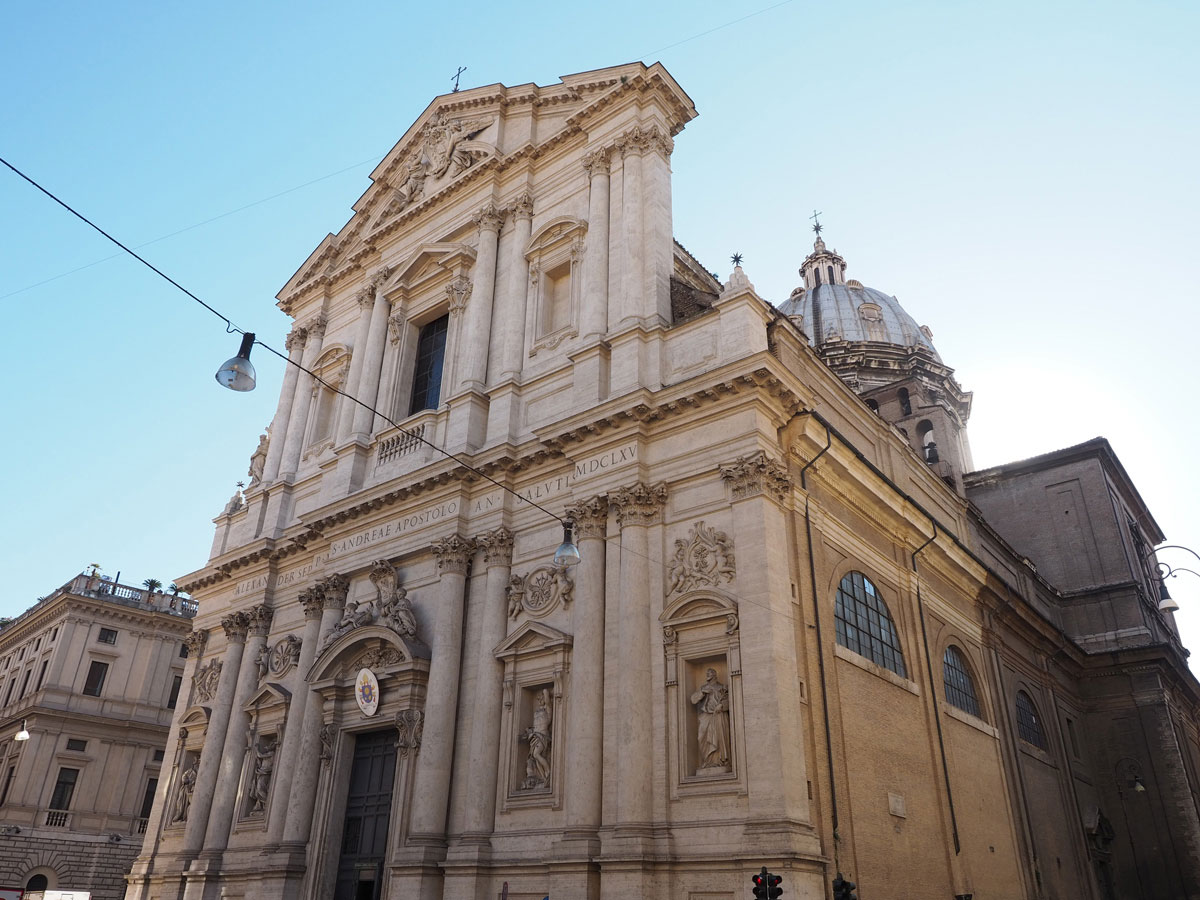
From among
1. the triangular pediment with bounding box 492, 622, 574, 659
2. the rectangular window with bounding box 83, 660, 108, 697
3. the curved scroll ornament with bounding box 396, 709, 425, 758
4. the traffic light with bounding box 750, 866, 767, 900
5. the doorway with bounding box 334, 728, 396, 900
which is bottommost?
the traffic light with bounding box 750, 866, 767, 900

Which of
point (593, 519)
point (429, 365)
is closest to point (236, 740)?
point (429, 365)

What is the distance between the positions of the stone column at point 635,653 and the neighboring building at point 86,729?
88.5ft

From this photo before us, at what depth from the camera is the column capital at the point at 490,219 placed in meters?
22.2

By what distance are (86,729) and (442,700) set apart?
96.5 feet

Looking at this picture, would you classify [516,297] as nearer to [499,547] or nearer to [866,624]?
[499,547]

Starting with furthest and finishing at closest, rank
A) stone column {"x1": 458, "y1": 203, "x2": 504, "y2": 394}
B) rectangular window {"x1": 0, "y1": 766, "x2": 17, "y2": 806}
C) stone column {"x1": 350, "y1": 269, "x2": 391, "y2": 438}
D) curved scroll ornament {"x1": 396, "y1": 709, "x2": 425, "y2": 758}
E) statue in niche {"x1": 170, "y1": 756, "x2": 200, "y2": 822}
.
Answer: rectangular window {"x1": 0, "y1": 766, "x2": 17, "y2": 806} < stone column {"x1": 350, "y1": 269, "x2": 391, "y2": 438} < statue in niche {"x1": 170, "y1": 756, "x2": 200, "y2": 822} < stone column {"x1": 458, "y1": 203, "x2": 504, "y2": 394} < curved scroll ornament {"x1": 396, "y1": 709, "x2": 425, "y2": 758}

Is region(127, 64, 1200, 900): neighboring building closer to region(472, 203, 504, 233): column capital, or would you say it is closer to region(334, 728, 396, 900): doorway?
region(334, 728, 396, 900): doorway

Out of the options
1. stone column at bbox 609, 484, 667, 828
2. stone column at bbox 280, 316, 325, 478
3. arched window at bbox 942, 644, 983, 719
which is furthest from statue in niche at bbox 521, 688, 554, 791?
stone column at bbox 280, 316, 325, 478

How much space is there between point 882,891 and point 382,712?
923cm

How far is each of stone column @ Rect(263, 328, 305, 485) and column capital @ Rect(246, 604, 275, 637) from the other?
4.02m

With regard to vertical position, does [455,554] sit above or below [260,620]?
below

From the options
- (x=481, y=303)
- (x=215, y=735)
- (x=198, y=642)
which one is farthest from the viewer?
(x=198, y=642)

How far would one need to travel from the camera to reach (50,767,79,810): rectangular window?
3694 cm

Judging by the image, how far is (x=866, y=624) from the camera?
679 inches
